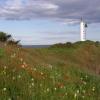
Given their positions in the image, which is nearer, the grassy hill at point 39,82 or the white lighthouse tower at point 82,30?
the grassy hill at point 39,82

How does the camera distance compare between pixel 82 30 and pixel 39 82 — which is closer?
pixel 39 82

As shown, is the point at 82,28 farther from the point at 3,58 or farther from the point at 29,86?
the point at 29,86

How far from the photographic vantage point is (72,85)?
16.6m

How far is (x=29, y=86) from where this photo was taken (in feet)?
46.9

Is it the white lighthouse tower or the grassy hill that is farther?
the white lighthouse tower

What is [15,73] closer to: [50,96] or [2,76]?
[2,76]

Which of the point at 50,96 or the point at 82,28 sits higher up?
the point at 82,28

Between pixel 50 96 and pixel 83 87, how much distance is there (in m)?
3.41

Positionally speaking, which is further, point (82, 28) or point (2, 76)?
point (82, 28)

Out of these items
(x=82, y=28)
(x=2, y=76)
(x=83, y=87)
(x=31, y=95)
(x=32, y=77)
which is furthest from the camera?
(x=82, y=28)

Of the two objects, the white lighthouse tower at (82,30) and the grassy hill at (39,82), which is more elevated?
the white lighthouse tower at (82,30)

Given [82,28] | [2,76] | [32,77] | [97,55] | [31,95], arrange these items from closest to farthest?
[31,95] < [2,76] < [32,77] < [97,55] < [82,28]

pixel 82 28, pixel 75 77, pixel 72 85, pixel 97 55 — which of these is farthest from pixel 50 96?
pixel 82 28

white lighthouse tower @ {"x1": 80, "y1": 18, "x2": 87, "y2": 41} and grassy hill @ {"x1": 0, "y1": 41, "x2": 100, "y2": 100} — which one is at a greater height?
white lighthouse tower @ {"x1": 80, "y1": 18, "x2": 87, "y2": 41}
